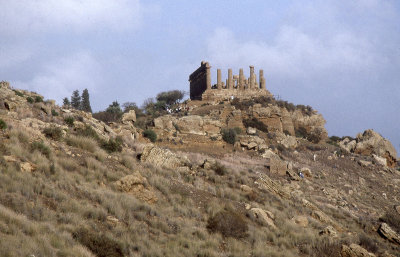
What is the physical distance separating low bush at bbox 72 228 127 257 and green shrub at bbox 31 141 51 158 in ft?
18.5

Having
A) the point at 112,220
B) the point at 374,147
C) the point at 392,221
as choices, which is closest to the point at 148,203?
the point at 112,220

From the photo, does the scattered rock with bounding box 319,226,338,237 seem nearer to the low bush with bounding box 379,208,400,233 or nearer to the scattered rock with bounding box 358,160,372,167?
the low bush with bounding box 379,208,400,233

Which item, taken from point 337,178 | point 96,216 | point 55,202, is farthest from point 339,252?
point 337,178

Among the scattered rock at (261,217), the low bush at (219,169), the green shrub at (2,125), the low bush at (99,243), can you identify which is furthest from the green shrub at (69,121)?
the low bush at (99,243)

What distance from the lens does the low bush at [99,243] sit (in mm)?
6844

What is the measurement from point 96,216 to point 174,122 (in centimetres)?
2625

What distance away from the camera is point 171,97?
64812 millimetres

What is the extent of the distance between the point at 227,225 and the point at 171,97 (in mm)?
55496

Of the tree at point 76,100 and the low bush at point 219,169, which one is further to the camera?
the tree at point 76,100

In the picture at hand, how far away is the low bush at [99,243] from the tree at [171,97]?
5754cm

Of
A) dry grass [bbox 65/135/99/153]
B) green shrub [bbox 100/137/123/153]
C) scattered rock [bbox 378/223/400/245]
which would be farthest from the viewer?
green shrub [bbox 100/137/123/153]

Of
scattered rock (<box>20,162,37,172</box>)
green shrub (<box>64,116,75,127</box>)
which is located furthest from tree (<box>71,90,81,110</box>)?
scattered rock (<box>20,162,37,172</box>)

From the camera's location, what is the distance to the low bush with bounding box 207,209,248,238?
10.3 m

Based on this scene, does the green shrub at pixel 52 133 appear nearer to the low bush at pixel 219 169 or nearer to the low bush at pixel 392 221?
the low bush at pixel 219 169
